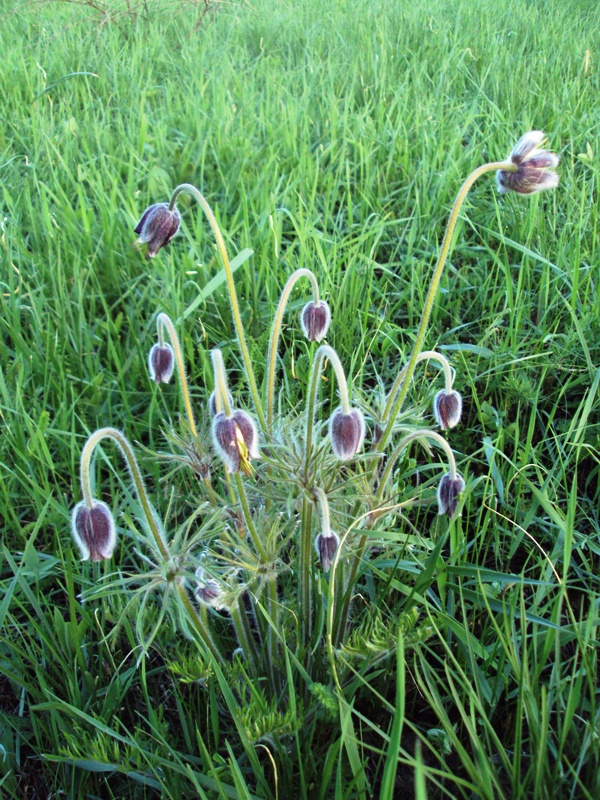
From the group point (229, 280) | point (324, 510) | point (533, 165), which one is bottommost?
point (324, 510)

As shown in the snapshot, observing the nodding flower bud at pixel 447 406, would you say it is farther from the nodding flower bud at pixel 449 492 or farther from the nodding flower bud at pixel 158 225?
the nodding flower bud at pixel 158 225

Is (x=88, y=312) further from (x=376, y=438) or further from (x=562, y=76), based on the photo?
(x=562, y=76)

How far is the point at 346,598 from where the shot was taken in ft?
4.32

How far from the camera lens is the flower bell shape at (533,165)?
1080mm

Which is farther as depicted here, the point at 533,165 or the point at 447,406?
the point at 447,406

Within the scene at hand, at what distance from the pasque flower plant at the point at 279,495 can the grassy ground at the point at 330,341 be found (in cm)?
10

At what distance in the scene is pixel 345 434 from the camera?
1139 mm

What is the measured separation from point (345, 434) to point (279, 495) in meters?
0.23

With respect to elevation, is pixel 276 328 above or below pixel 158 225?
below

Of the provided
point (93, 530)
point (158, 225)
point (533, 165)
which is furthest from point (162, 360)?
point (533, 165)

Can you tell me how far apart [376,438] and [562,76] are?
137 inches

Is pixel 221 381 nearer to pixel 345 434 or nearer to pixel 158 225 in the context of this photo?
pixel 345 434

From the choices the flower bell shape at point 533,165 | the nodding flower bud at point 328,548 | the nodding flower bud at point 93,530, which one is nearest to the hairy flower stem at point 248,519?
the nodding flower bud at point 328,548

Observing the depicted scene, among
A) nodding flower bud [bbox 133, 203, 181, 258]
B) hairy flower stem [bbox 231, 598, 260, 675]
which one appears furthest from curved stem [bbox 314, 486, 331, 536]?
nodding flower bud [bbox 133, 203, 181, 258]
